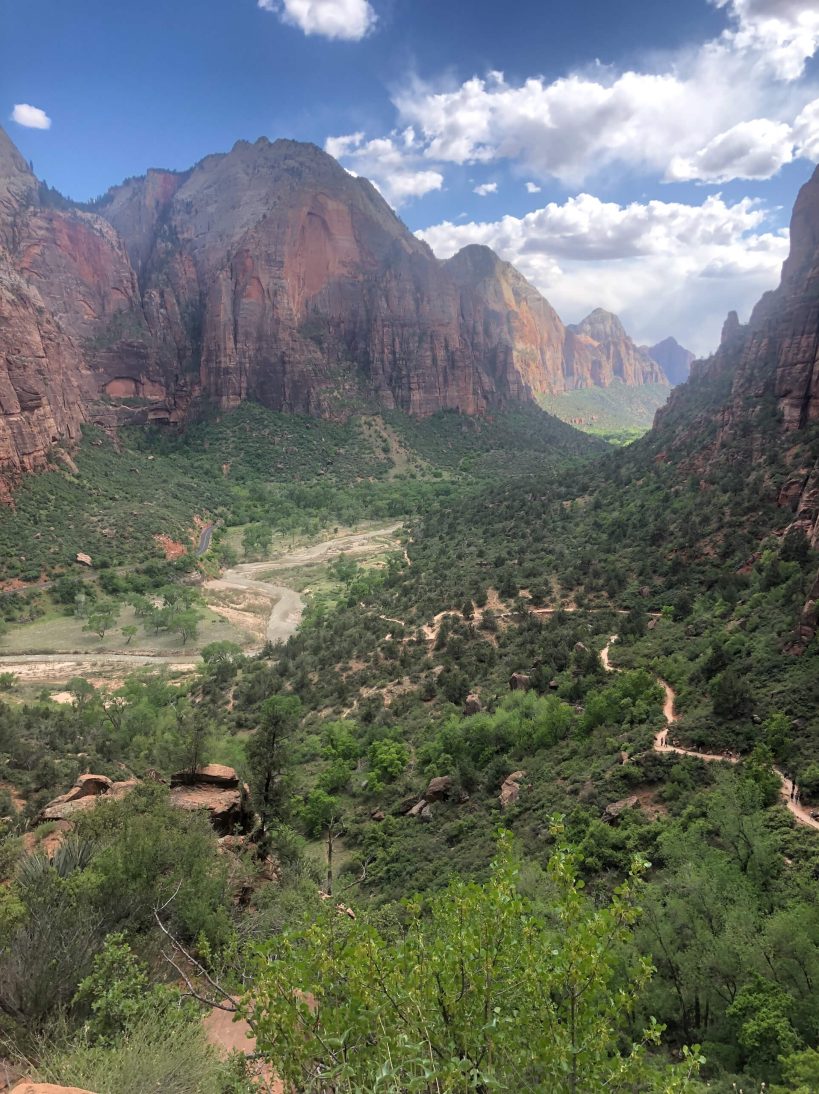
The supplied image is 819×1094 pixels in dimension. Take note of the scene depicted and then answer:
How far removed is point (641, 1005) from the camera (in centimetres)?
1134

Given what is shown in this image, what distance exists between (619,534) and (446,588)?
1565 centimetres

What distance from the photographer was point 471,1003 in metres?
5.76

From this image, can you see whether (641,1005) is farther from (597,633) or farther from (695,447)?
(695,447)

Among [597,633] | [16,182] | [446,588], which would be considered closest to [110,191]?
[16,182]

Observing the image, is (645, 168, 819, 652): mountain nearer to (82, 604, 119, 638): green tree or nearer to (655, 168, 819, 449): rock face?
(655, 168, 819, 449): rock face

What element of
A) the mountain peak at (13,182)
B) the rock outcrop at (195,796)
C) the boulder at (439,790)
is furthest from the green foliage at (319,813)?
the mountain peak at (13,182)

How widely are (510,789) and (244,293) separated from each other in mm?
142062

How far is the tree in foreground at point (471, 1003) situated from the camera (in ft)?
17.4

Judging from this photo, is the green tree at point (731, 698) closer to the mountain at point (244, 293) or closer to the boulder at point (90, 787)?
the boulder at point (90, 787)

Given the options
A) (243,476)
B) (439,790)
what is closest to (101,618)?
(439,790)

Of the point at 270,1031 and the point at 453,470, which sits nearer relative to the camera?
the point at 270,1031

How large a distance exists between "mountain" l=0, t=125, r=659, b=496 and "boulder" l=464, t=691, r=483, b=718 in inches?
3512

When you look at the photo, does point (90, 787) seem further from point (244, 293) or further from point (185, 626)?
point (244, 293)

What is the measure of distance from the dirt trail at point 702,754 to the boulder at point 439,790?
8946 millimetres
